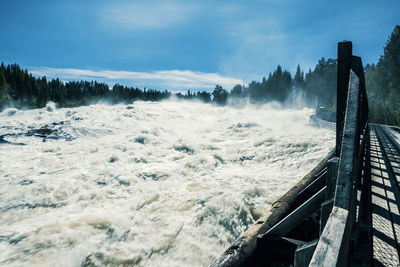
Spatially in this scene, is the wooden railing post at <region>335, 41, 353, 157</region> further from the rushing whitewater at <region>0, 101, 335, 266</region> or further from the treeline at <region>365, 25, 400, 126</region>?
the treeline at <region>365, 25, 400, 126</region>

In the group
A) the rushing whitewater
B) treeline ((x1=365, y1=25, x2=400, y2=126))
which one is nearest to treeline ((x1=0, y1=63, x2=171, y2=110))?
the rushing whitewater

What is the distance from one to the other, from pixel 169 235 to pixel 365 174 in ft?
15.1

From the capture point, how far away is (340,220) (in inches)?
53.6

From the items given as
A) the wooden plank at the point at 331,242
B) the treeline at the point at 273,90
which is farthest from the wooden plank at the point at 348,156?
the treeline at the point at 273,90

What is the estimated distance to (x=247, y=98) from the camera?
340 feet

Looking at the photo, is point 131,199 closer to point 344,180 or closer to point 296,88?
point 344,180

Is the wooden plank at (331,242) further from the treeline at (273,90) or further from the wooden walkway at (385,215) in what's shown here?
the treeline at (273,90)

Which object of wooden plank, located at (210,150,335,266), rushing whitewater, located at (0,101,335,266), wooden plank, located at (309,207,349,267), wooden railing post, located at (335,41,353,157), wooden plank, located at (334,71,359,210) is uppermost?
wooden railing post, located at (335,41,353,157)

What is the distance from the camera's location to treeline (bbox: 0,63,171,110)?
53.1 m

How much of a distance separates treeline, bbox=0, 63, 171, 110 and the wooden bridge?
6682 centimetres

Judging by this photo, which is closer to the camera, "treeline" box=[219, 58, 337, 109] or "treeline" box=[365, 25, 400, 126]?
"treeline" box=[365, 25, 400, 126]

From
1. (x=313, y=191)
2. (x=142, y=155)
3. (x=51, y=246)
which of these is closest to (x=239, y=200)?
(x=313, y=191)

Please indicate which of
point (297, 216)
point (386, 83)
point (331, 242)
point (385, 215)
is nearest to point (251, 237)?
point (297, 216)

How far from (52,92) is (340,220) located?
3268 inches
